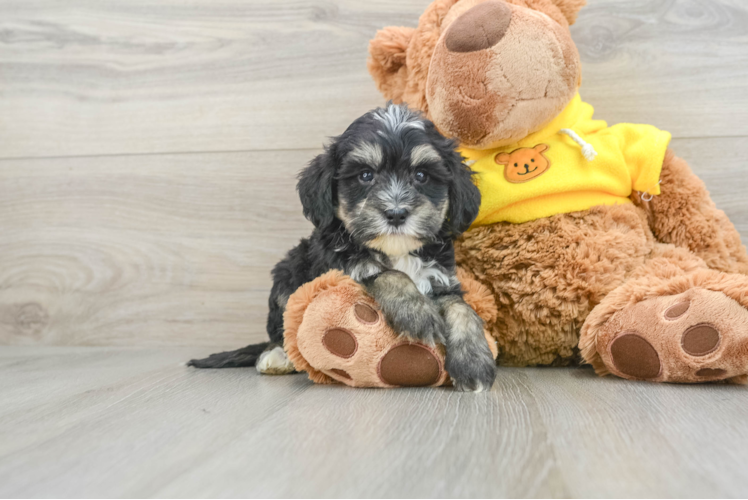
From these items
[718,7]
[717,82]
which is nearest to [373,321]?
[717,82]

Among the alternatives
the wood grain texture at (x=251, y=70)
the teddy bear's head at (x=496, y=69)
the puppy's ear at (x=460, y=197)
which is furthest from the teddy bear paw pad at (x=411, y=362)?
the wood grain texture at (x=251, y=70)

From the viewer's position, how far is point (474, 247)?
6.15 feet

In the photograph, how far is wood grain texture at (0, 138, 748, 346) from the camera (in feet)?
8.35

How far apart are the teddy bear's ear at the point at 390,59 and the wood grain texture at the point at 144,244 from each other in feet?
1.96

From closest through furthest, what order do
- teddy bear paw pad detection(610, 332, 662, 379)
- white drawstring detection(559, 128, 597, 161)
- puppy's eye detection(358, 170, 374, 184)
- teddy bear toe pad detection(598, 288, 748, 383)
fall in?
1. teddy bear toe pad detection(598, 288, 748, 383)
2. teddy bear paw pad detection(610, 332, 662, 379)
3. puppy's eye detection(358, 170, 374, 184)
4. white drawstring detection(559, 128, 597, 161)

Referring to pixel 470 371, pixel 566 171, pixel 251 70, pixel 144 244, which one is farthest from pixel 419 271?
pixel 144 244

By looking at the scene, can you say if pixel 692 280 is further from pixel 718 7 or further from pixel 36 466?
pixel 36 466

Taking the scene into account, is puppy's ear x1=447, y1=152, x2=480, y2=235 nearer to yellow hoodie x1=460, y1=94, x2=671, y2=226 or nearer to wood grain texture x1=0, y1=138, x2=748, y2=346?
yellow hoodie x1=460, y1=94, x2=671, y2=226

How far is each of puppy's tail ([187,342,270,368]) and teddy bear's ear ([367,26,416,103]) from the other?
1032 mm

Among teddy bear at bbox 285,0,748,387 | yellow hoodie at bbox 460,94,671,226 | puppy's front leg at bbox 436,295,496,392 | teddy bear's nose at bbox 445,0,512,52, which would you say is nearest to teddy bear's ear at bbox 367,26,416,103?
teddy bear at bbox 285,0,748,387

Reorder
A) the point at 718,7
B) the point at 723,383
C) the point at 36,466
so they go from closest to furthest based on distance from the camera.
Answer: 1. the point at 36,466
2. the point at 723,383
3. the point at 718,7

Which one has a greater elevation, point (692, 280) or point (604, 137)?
point (604, 137)

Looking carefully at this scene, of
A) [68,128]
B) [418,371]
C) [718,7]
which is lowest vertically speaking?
[418,371]

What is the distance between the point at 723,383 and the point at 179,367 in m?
1.71
